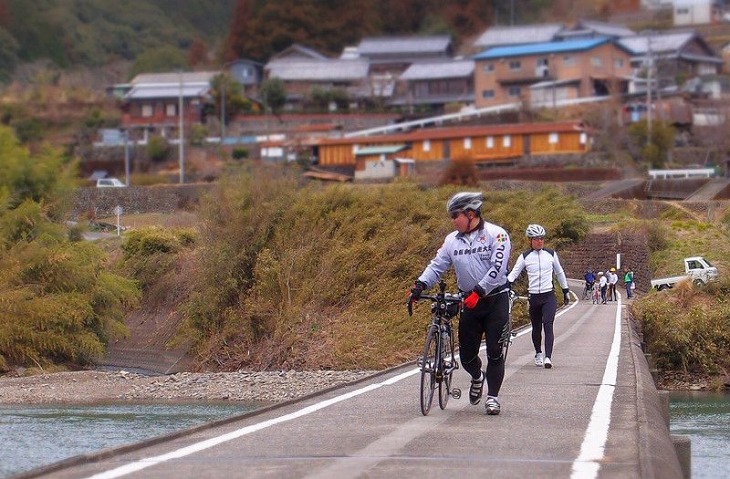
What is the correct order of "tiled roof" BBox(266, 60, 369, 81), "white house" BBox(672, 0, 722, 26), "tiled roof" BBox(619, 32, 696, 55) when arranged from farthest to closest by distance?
"white house" BBox(672, 0, 722, 26) < "tiled roof" BBox(266, 60, 369, 81) < "tiled roof" BBox(619, 32, 696, 55)

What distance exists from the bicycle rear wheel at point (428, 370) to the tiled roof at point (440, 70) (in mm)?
76269

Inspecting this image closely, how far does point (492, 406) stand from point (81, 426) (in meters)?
8.57

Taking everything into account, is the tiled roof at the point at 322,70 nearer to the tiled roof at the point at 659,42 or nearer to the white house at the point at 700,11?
the tiled roof at the point at 659,42

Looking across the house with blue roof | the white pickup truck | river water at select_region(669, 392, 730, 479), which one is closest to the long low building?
the house with blue roof

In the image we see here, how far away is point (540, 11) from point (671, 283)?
7807 cm

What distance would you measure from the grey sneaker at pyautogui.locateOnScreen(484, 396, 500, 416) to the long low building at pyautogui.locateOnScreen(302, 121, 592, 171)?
55.9m

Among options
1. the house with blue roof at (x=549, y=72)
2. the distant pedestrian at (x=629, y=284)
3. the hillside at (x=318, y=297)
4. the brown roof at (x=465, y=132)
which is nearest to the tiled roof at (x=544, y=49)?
the house with blue roof at (x=549, y=72)

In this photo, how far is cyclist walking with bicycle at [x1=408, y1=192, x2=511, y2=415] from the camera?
33.3 feet

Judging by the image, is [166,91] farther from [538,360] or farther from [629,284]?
[538,360]

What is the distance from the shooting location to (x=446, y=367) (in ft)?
35.0

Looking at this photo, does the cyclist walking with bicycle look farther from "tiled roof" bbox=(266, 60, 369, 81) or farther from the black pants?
"tiled roof" bbox=(266, 60, 369, 81)

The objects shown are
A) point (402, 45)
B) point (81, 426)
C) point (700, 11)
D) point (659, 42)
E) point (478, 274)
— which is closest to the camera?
point (478, 274)

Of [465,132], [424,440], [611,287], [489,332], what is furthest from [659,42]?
[424,440]

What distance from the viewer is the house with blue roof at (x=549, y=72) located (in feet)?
270
